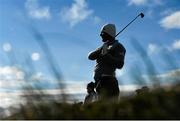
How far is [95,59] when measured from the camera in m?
10.7

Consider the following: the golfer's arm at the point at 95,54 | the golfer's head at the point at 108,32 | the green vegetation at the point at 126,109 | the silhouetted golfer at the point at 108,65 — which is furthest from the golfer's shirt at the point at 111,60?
the green vegetation at the point at 126,109

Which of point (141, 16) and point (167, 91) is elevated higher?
point (141, 16)

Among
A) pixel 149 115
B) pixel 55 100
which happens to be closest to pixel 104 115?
pixel 149 115

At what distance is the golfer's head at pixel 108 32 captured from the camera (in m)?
10.8

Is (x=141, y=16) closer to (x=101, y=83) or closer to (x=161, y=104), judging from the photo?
(x=101, y=83)

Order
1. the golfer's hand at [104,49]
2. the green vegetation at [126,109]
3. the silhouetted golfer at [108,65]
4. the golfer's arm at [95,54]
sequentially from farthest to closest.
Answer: the golfer's arm at [95,54] → the golfer's hand at [104,49] → the silhouetted golfer at [108,65] → the green vegetation at [126,109]

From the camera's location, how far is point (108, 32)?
10.8m

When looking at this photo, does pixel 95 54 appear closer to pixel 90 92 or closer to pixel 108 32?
pixel 108 32

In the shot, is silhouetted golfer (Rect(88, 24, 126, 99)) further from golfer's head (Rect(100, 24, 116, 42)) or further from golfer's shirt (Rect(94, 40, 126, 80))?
golfer's head (Rect(100, 24, 116, 42))

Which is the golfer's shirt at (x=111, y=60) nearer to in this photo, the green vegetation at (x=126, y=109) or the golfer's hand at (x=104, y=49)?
the golfer's hand at (x=104, y=49)

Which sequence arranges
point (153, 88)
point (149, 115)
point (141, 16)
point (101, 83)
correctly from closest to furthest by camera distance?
point (149, 115)
point (153, 88)
point (101, 83)
point (141, 16)

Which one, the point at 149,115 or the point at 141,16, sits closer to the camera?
the point at 149,115

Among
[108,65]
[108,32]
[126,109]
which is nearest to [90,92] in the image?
[108,65]

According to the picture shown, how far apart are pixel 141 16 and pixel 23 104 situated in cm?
859
